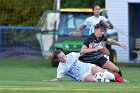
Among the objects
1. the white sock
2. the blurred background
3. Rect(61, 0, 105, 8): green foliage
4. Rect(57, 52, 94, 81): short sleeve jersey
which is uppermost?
Rect(61, 0, 105, 8): green foliage

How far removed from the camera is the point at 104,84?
14.9m

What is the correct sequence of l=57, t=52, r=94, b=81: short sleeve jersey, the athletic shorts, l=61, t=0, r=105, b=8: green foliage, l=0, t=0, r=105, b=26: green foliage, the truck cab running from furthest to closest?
l=0, t=0, r=105, b=26: green foliage, l=61, t=0, r=105, b=8: green foliage, the truck cab, the athletic shorts, l=57, t=52, r=94, b=81: short sleeve jersey

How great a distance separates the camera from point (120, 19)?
30.6m

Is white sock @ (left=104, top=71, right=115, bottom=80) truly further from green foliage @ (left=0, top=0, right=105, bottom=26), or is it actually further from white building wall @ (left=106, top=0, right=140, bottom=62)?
green foliage @ (left=0, top=0, right=105, bottom=26)

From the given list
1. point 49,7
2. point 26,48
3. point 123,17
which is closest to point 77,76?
point 123,17

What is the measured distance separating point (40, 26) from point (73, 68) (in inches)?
455

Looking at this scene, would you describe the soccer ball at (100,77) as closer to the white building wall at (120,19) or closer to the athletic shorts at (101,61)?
the athletic shorts at (101,61)

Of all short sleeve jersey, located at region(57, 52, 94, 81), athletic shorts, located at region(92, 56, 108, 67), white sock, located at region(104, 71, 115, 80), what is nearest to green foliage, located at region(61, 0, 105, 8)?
athletic shorts, located at region(92, 56, 108, 67)

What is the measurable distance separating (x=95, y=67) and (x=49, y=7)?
20410 millimetres

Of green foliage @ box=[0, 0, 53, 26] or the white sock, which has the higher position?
the white sock

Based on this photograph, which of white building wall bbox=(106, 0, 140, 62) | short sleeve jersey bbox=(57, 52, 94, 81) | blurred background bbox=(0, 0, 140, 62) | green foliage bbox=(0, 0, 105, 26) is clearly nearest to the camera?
short sleeve jersey bbox=(57, 52, 94, 81)

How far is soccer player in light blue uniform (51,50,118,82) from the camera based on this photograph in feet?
51.9

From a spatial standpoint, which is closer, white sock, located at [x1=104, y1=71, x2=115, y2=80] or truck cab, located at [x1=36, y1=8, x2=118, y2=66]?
white sock, located at [x1=104, y1=71, x2=115, y2=80]

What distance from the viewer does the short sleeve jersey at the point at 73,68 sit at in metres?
15.8
